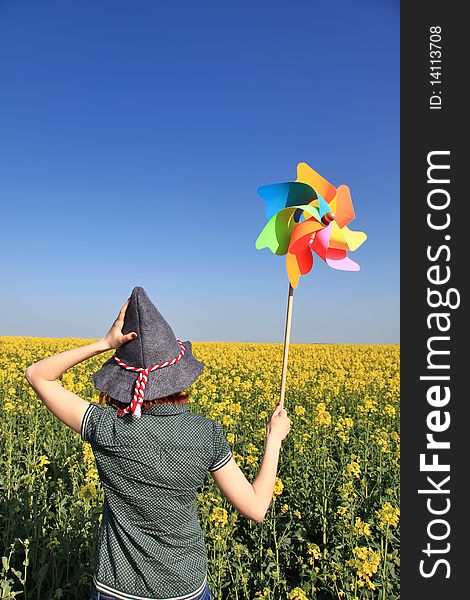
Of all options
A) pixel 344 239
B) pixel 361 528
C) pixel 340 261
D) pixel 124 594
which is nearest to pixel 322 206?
pixel 344 239

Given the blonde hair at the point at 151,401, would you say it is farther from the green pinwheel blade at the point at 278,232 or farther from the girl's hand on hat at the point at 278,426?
the green pinwheel blade at the point at 278,232

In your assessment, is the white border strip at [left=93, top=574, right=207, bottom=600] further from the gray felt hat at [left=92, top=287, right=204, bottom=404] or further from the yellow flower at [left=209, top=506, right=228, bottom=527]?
the yellow flower at [left=209, top=506, right=228, bottom=527]

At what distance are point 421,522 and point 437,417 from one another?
25.2 inches

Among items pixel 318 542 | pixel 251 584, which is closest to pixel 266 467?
pixel 251 584

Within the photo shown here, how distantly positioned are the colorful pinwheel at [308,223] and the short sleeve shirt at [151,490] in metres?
0.85

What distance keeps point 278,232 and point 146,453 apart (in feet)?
4.02

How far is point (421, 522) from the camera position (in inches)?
123

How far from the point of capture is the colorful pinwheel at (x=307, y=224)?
7.50 ft

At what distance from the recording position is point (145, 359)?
1.72 m

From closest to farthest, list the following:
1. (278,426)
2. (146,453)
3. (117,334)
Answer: (146,453) → (117,334) → (278,426)

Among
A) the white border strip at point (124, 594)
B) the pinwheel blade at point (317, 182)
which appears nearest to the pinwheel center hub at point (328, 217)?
the pinwheel blade at point (317, 182)

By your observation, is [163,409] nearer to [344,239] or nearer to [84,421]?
[84,421]

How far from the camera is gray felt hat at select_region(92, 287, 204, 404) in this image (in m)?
1.70

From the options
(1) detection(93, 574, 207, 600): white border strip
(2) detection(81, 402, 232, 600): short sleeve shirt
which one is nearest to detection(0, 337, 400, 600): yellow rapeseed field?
(1) detection(93, 574, 207, 600): white border strip
